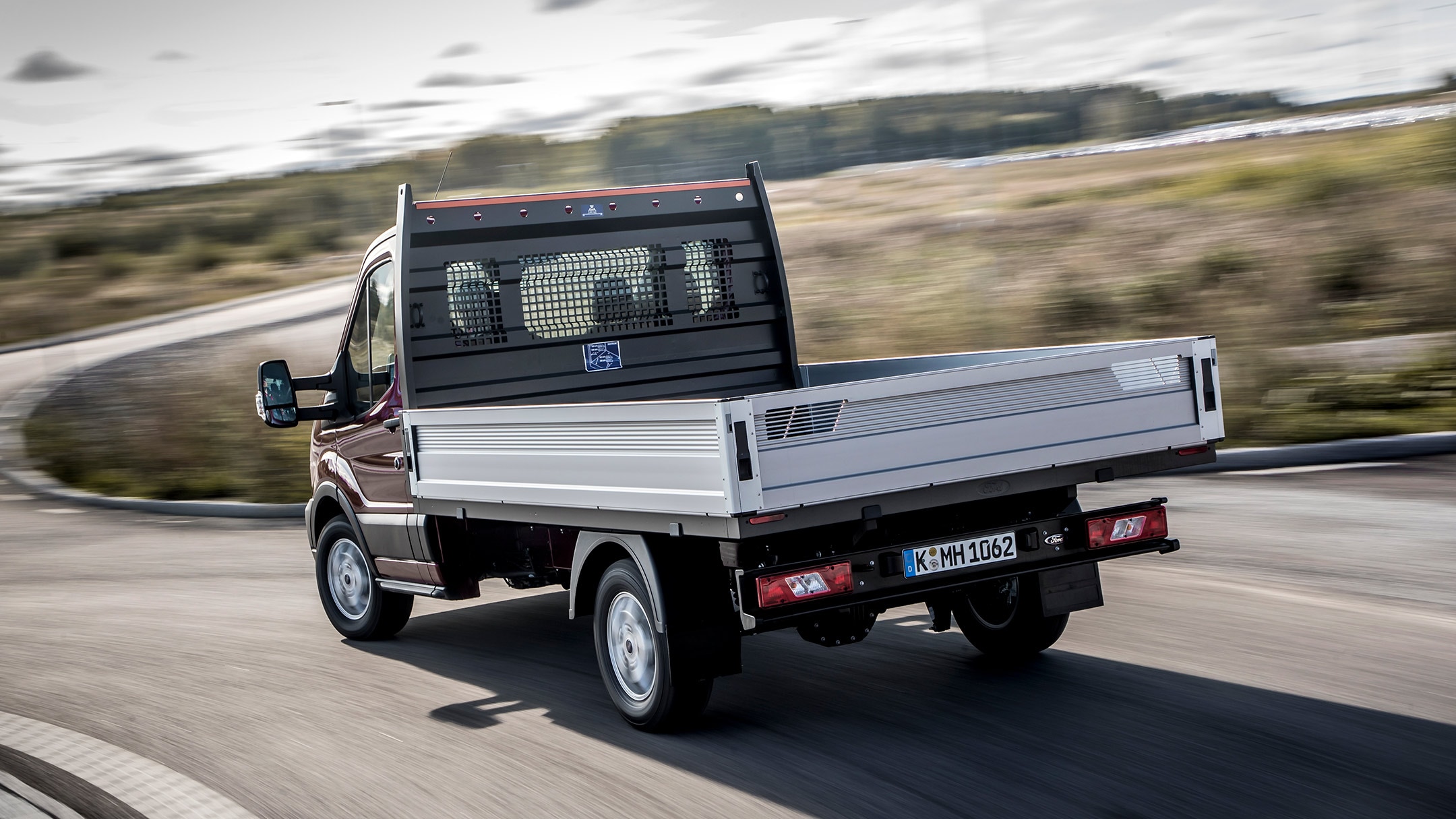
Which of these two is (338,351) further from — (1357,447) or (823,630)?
(1357,447)

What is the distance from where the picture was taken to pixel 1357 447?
1048cm

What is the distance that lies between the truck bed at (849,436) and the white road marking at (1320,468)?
17.6 feet

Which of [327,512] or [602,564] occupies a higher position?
[327,512]

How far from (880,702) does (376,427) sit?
10.3ft

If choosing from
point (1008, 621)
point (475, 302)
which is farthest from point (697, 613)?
point (475, 302)

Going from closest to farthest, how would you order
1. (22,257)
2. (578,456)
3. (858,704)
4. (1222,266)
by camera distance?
Result: (578,456) → (858,704) → (1222,266) → (22,257)

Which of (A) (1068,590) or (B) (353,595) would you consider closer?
(A) (1068,590)

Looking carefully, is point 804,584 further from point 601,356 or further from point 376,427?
point 376,427

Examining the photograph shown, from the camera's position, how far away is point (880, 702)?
18.2 ft

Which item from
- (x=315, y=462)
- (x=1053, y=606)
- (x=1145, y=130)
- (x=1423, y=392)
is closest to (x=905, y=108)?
(x=1145, y=130)

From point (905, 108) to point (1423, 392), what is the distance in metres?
20.3

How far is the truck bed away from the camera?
4.39m

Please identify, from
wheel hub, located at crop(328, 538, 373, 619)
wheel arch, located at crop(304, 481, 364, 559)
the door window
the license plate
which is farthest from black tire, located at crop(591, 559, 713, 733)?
wheel hub, located at crop(328, 538, 373, 619)

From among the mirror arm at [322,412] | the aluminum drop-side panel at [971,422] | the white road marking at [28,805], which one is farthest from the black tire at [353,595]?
the aluminum drop-side panel at [971,422]
